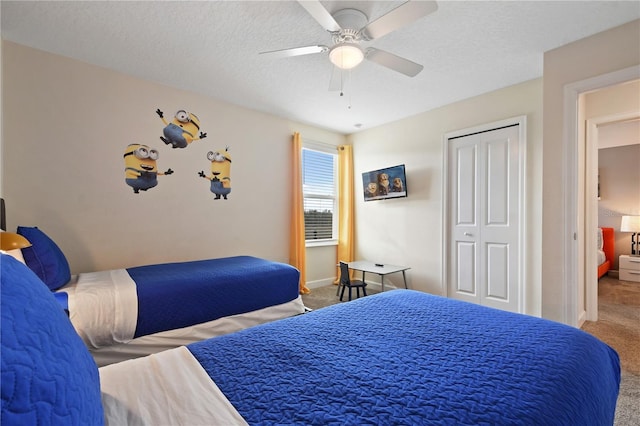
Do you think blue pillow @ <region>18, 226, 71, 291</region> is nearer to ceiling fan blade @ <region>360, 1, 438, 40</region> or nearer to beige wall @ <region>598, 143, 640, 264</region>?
ceiling fan blade @ <region>360, 1, 438, 40</region>

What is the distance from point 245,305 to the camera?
8.23 feet

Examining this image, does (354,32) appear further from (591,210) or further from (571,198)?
(591,210)

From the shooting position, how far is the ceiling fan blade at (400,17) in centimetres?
162

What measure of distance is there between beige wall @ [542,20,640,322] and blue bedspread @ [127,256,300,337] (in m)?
2.29

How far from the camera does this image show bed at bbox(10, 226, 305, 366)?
193 cm

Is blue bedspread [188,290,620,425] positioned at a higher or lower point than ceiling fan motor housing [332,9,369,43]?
lower

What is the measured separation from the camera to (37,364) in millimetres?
452

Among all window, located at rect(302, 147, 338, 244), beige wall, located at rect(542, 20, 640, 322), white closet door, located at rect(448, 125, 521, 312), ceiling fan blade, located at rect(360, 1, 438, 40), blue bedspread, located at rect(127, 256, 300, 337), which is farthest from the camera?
window, located at rect(302, 147, 338, 244)

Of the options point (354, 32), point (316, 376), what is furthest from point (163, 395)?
point (354, 32)

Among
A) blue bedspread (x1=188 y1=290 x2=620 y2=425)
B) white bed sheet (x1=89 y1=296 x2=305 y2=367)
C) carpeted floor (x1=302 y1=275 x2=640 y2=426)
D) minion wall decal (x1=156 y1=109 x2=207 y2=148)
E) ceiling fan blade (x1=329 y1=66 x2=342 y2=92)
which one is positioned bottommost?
carpeted floor (x1=302 y1=275 x2=640 y2=426)

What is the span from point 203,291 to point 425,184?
312 centimetres

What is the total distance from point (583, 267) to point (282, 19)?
3.79 meters

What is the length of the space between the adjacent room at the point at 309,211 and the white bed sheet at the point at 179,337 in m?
Answer: 0.02

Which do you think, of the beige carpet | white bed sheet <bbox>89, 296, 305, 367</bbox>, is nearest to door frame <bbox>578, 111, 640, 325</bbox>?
the beige carpet
